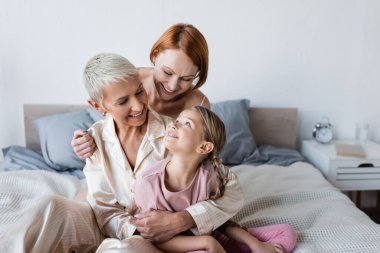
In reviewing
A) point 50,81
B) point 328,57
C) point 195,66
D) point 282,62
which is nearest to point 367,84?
point 328,57

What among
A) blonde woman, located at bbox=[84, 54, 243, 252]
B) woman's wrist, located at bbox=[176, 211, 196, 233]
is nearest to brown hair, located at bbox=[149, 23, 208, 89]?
blonde woman, located at bbox=[84, 54, 243, 252]

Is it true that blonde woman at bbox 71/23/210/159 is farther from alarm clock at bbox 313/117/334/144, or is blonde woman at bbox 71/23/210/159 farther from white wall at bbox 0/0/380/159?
alarm clock at bbox 313/117/334/144

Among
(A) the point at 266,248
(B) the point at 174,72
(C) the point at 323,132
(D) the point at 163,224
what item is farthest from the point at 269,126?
(D) the point at 163,224

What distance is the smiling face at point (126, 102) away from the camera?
1264 mm

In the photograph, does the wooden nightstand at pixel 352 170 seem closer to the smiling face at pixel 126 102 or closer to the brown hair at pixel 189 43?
the brown hair at pixel 189 43

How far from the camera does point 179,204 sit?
1.25 m

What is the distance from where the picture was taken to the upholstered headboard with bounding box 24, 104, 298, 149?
2.58m

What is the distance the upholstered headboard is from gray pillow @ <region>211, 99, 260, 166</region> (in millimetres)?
171

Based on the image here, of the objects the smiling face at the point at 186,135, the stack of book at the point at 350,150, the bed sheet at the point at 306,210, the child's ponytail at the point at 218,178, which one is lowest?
the bed sheet at the point at 306,210

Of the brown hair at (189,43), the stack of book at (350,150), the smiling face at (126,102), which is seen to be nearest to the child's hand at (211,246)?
the smiling face at (126,102)

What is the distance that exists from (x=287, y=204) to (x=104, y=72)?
1.03 meters

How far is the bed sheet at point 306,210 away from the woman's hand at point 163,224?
1.32 feet

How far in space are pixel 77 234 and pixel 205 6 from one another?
1.78 metres

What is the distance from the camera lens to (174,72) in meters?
1.54
